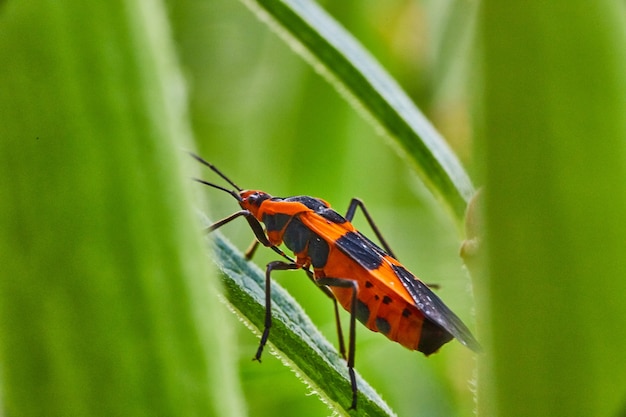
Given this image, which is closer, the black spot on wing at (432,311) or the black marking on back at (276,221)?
the black spot on wing at (432,311)

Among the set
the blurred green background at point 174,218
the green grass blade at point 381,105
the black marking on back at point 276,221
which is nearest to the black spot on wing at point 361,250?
the black marking on back at point 276,221

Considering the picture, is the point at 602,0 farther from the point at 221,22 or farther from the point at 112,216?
the point at 221,22

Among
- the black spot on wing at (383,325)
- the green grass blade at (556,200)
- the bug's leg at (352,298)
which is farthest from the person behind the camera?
the black spot on wing at (383,325)

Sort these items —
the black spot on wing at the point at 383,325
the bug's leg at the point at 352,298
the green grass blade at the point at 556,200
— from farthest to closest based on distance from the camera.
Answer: the black spot on wing at the point at 383,325 → the bug's leg at the point at 352,298 → the green grass blade at the point at 556,200

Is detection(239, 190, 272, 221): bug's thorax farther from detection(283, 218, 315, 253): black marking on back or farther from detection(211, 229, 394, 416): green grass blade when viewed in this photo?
detection(211, 229, 394, 416): green grass blade

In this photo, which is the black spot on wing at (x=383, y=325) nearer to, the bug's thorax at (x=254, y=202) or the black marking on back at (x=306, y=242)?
the black marking on back at (x=306, y=242)

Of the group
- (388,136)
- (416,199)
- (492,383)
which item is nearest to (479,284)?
(492,383)

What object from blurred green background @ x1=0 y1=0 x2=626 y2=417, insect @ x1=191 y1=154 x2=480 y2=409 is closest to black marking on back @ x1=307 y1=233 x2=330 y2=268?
insect @ x1=191 y1=154 x2=480 y2=409
